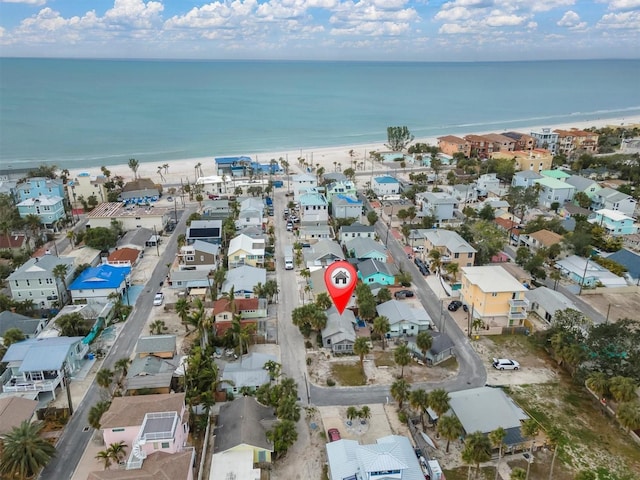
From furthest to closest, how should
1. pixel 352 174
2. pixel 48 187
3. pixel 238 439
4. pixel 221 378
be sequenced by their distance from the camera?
pixel 352 174, pixel 48 187, pixel 221 378, pixel 238 439

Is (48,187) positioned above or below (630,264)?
above

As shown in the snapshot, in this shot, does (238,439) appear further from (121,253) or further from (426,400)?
(121,253)

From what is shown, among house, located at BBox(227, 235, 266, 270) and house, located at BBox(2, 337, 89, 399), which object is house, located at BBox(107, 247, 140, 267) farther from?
house, located at BBox(2, 337, 89, 399)

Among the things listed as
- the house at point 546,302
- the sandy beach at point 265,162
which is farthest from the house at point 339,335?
the sandy beach at point 265,162

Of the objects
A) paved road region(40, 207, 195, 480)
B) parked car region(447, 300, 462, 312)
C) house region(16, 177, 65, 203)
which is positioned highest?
house region(16, 177, 65, 203)

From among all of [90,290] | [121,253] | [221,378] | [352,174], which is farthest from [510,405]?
[352,174]

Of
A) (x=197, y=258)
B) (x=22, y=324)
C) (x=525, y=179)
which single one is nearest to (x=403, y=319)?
(x=197, y=258)

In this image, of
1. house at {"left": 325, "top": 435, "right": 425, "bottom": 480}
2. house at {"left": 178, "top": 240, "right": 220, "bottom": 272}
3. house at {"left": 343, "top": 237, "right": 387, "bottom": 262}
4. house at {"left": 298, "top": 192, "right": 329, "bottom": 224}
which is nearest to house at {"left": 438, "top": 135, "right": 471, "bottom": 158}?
house at {"left": 298, "top": 192, "right": 329, "bottom": 224}
